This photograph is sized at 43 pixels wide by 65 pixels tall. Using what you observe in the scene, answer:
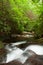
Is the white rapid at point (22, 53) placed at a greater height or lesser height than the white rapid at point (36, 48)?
greater

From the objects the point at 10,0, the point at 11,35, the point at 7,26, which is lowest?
the point at 11,35

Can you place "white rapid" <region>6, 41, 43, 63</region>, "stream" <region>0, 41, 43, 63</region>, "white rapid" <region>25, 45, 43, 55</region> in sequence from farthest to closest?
"white rapid" <region>25, 45, 43, 55</region>
"stream" <region>0, 41, 43, 63</region>
"white rapid" <region>6, 41, 43, 63</region>

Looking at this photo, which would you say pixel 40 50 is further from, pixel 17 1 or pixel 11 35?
pixel 17 1

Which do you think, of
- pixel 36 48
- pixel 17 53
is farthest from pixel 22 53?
pixel 36 48

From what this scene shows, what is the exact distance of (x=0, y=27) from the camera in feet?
46.4

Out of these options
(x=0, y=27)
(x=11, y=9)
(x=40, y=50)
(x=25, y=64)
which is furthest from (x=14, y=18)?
(x=25, y=64)

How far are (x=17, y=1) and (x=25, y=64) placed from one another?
37.0 feet

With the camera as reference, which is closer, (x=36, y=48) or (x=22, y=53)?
(x=22, y=53)

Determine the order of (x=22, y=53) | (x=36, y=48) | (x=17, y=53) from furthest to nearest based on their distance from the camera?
(x=36, y=48), (x=17, y=53), (x=22, y=53)

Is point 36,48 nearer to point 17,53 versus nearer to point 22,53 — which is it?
point 17,53

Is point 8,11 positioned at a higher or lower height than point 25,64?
lower

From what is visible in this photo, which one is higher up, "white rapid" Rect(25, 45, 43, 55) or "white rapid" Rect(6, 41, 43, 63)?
"white rapid" Rect(6, 41, 43, 63)

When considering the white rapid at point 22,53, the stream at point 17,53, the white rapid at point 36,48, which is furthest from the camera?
the white rapid at point 36,48

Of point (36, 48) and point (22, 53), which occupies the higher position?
point (22, 53)
